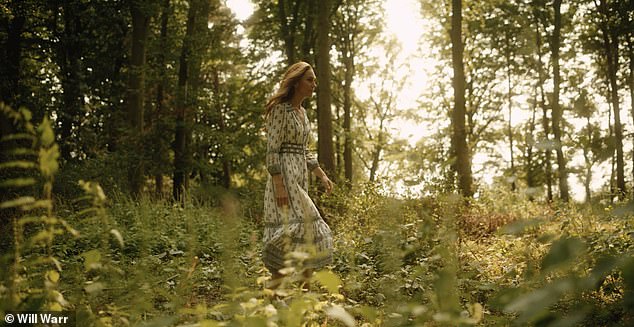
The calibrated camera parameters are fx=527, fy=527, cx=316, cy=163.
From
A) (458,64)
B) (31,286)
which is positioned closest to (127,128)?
(458,64)

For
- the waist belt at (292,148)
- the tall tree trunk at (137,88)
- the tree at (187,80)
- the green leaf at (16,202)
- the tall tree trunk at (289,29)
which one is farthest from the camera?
the tall tree trunk at (289,29)

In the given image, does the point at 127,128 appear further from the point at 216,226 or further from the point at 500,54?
the point at 500,54

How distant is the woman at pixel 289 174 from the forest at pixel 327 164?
0.35m

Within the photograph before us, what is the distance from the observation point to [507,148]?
29484 millimetres

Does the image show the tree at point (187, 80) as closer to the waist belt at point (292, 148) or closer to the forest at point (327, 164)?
the forest at point (327, 164)

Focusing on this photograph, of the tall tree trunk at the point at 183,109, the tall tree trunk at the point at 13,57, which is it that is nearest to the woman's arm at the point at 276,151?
the tall tree trunk at the point at 13,57

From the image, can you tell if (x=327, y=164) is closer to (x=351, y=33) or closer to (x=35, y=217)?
(x=35, y=217)

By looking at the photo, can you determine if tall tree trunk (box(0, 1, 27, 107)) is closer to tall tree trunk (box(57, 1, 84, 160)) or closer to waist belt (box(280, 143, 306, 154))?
tall tree trunk (box(57, 1, 84, 160))

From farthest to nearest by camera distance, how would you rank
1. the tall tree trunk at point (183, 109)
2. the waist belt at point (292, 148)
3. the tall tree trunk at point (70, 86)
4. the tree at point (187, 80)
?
the tall tree trunk at point (183, 109) < the tree at point (187, 80) < the tall tree trunk at point (70, 86) < the waist belt at point (292, 148)

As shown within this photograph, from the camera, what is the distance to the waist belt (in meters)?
4.63

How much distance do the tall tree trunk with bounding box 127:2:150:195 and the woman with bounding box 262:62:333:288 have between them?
10985mm

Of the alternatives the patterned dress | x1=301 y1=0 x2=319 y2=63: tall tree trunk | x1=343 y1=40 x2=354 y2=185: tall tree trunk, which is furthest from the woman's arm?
x1=343 y1=40 x2=354 y2=185: tall tree trunk

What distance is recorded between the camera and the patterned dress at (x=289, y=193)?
438 cm

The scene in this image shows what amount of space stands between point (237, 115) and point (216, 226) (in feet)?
44.6
